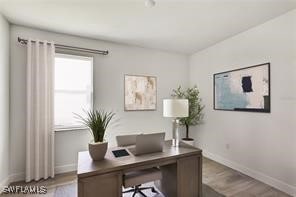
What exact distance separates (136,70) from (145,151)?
2.14 meters

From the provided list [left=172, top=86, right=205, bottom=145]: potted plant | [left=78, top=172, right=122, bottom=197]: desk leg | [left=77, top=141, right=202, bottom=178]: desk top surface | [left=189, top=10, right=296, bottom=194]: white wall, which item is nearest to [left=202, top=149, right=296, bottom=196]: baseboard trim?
[left=189, top=10, right=296, bottom=194]: white wall

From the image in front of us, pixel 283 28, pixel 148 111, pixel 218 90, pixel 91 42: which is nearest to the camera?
pixel 283 28

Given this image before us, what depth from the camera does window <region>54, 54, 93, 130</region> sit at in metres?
2.86

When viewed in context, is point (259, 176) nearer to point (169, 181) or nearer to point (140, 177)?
point (169, 181)

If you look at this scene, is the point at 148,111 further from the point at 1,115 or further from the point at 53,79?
the point at 1,115

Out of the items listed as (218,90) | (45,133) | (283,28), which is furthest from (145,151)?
(283,28)

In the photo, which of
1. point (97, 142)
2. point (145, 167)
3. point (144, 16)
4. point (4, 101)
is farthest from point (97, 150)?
point (144, 16)

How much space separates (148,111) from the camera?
375cm

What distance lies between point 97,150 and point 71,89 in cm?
170

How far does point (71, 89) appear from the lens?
296 centimetres

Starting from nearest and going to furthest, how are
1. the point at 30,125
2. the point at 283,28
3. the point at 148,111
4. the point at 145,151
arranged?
the point at 145,151, the point at 283,28, the point at 30,125, the point at 148,111

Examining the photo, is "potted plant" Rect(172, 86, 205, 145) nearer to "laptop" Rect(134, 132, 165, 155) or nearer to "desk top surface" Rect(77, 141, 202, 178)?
"desk top surface" Rect(77, 141, 202, 178)

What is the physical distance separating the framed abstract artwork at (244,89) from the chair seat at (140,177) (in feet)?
6.47

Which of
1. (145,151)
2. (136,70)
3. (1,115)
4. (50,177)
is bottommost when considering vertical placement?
(50,177)
